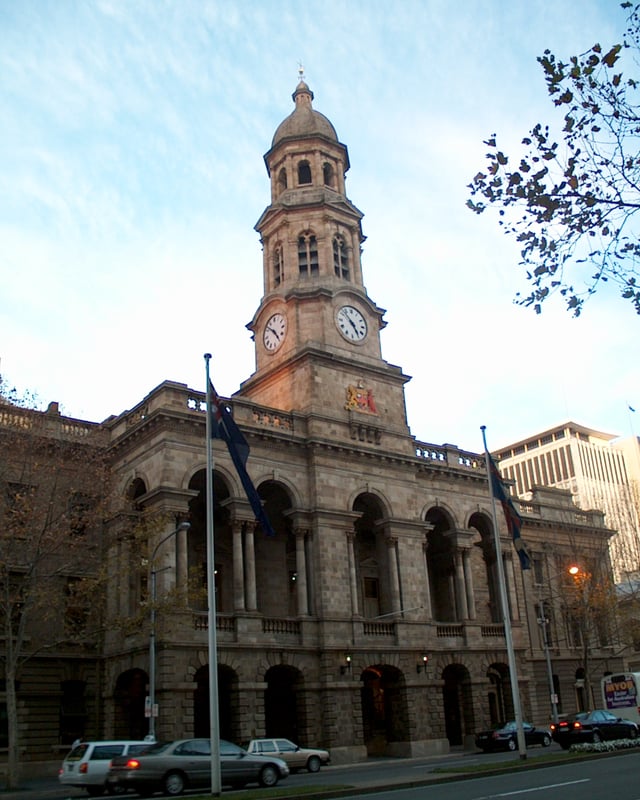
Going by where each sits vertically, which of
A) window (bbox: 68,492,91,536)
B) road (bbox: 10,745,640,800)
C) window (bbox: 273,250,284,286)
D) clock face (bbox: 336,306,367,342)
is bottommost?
road (bbox: 10,745,640,800)

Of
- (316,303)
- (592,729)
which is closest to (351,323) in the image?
(316,303)

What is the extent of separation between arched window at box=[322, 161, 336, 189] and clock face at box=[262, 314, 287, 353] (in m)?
10.2

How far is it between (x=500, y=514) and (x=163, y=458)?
A: 23.2m

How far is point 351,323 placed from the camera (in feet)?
159

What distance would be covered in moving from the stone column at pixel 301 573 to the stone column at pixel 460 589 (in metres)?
10.9

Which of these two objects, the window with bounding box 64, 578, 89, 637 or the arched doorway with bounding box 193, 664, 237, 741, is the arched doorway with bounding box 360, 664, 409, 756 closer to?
the arched doorway with bounding box 193, 664, 237, 741

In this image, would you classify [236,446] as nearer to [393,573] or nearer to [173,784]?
[173,784]

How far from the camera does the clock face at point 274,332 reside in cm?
4819

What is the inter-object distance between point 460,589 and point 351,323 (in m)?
15.9

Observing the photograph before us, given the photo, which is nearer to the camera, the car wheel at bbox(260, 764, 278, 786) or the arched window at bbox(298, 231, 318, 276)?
the car wheel at bbox(260, 764, 278, 786)

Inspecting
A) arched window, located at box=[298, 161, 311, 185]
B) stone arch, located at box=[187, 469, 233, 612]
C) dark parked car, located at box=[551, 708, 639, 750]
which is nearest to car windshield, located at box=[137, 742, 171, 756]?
stone arch, located at box=[187, 469, 233, 612]

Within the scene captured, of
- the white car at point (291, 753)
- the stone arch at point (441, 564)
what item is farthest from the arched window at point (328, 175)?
the white car at point (291, 753)

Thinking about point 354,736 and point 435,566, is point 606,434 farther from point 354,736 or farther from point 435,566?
point 354,736

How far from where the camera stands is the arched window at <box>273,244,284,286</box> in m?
50.9
